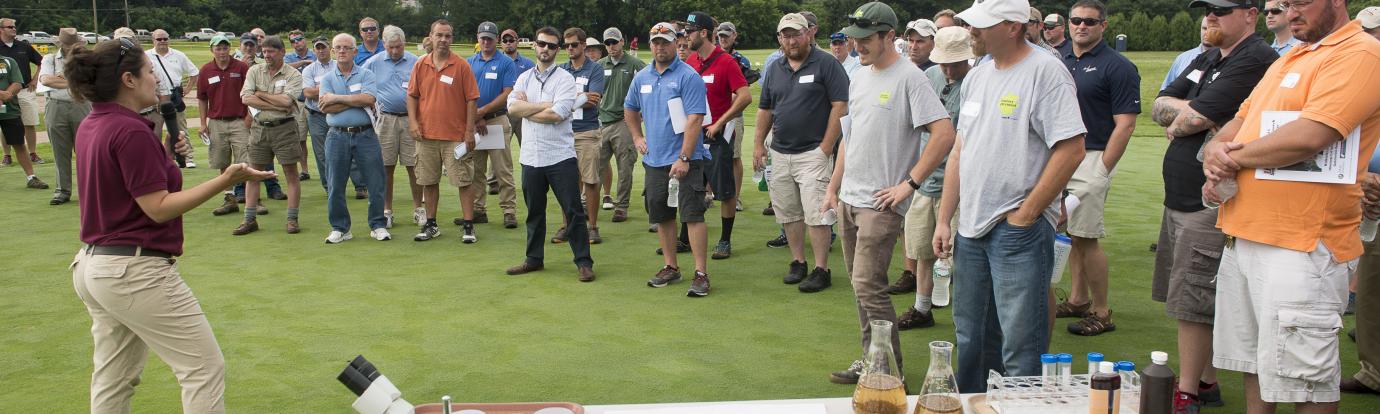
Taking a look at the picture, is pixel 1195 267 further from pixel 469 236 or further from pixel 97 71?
pixel 469 236

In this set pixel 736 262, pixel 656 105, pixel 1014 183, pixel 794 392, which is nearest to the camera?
pixel 1014 183

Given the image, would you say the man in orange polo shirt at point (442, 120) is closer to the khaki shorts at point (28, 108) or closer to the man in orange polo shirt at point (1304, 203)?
the man in orange polo shirt at point (1304, 203)

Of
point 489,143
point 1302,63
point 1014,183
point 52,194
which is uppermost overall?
point 1302,63

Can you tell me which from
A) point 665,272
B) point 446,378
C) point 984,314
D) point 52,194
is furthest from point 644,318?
point 52,194

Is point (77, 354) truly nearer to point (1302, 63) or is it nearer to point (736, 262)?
point (736, 262)

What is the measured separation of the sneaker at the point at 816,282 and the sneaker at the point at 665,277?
2.53 feet

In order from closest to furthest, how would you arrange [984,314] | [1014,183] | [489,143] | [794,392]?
[1014,183] → [984,314] → [794,392] → [489,143]

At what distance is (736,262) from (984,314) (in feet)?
12.1

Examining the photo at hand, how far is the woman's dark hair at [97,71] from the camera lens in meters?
3.32

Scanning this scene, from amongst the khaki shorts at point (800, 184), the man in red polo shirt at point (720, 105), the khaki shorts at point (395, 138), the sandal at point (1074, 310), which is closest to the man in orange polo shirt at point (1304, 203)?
the sandal at point (1074, 310)

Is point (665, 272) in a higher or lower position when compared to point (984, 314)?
lower

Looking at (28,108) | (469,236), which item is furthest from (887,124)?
(28,108)

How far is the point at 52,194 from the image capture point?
419 inches

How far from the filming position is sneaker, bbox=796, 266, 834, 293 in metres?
6.49
